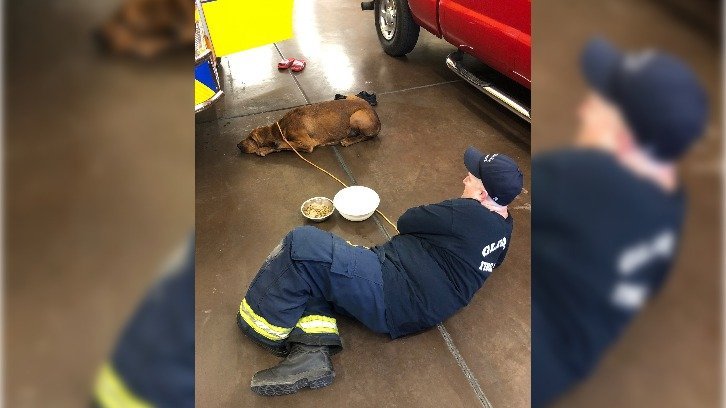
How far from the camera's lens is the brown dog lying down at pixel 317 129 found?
4457 millimetres

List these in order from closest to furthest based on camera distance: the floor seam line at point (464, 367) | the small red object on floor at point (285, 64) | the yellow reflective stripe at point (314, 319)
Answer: the floor seam line at point (464, 367) → the yellow reflective stripe at point (314, 319) → the small red object on floor at point (285, 64)

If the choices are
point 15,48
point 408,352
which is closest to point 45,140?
point 15,48

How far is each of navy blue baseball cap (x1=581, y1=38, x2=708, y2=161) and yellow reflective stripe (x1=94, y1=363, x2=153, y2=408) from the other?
0.28m

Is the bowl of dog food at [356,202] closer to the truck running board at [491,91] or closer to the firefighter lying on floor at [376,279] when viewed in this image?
the firefighter lying on floor at [376,279]

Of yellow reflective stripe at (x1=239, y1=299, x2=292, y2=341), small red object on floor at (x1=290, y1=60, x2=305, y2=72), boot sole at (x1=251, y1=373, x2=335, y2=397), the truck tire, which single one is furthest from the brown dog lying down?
boot sole at (x1=251, y1=373, x2=335, y2=397)

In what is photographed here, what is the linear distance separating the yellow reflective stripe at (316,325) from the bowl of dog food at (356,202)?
97 centimetres

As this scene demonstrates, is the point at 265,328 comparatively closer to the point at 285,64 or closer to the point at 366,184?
the point at 366,184

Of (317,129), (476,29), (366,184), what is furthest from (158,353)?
(476,29)

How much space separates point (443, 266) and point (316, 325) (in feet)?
2.30

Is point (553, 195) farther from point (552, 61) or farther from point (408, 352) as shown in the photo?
point (408, 352)

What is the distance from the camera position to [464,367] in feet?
8.86

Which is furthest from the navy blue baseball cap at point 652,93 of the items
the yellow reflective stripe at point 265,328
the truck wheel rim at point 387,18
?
the truck wheel rim at point 387,18

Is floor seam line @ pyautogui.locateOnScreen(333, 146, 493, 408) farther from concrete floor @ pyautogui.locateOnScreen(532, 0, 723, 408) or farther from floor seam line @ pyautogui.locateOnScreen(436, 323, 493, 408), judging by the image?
concrete floor @ pyautogui.locateOnScreen(532, 0, 723, 408)

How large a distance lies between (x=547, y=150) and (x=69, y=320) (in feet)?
0.85
